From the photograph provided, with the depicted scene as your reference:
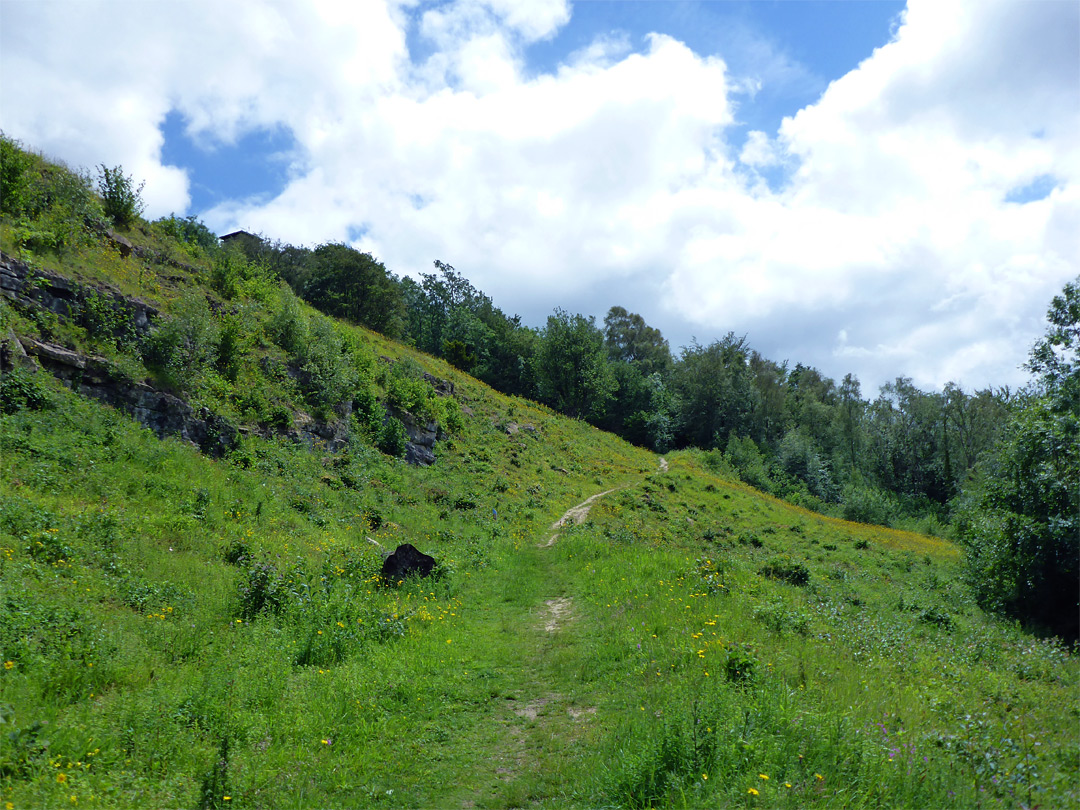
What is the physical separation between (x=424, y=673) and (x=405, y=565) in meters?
5.23

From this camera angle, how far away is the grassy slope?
5.30 m

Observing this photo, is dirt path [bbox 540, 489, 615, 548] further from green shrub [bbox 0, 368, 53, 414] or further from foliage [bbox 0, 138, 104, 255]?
foliage [bbox 0, 138, 104, 255]

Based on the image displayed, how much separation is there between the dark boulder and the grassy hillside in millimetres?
536

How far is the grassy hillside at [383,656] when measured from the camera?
17.5 ft

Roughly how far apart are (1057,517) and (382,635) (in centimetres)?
1866

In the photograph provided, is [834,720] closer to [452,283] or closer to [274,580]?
[274,580]

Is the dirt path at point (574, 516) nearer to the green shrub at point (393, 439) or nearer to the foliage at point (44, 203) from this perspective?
the green shrub at point (393, 439)

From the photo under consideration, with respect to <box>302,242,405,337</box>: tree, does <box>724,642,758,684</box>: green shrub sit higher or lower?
lower

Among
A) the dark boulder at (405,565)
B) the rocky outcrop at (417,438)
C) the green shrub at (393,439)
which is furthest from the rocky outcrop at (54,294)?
the rocky outcrop at (417,438)

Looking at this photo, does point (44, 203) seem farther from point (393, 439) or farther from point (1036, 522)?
point (1036, 522)

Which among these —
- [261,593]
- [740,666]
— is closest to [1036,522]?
[740,666]

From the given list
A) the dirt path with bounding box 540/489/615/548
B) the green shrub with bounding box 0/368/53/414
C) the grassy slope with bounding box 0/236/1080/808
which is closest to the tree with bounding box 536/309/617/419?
the dirt path with bounding box 540/489/615/548

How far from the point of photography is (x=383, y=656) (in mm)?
8969

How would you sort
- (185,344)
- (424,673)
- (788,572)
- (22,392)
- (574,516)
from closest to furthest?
(424,673) < (22,392) < (185,344) < (788,572) < (574,516)
